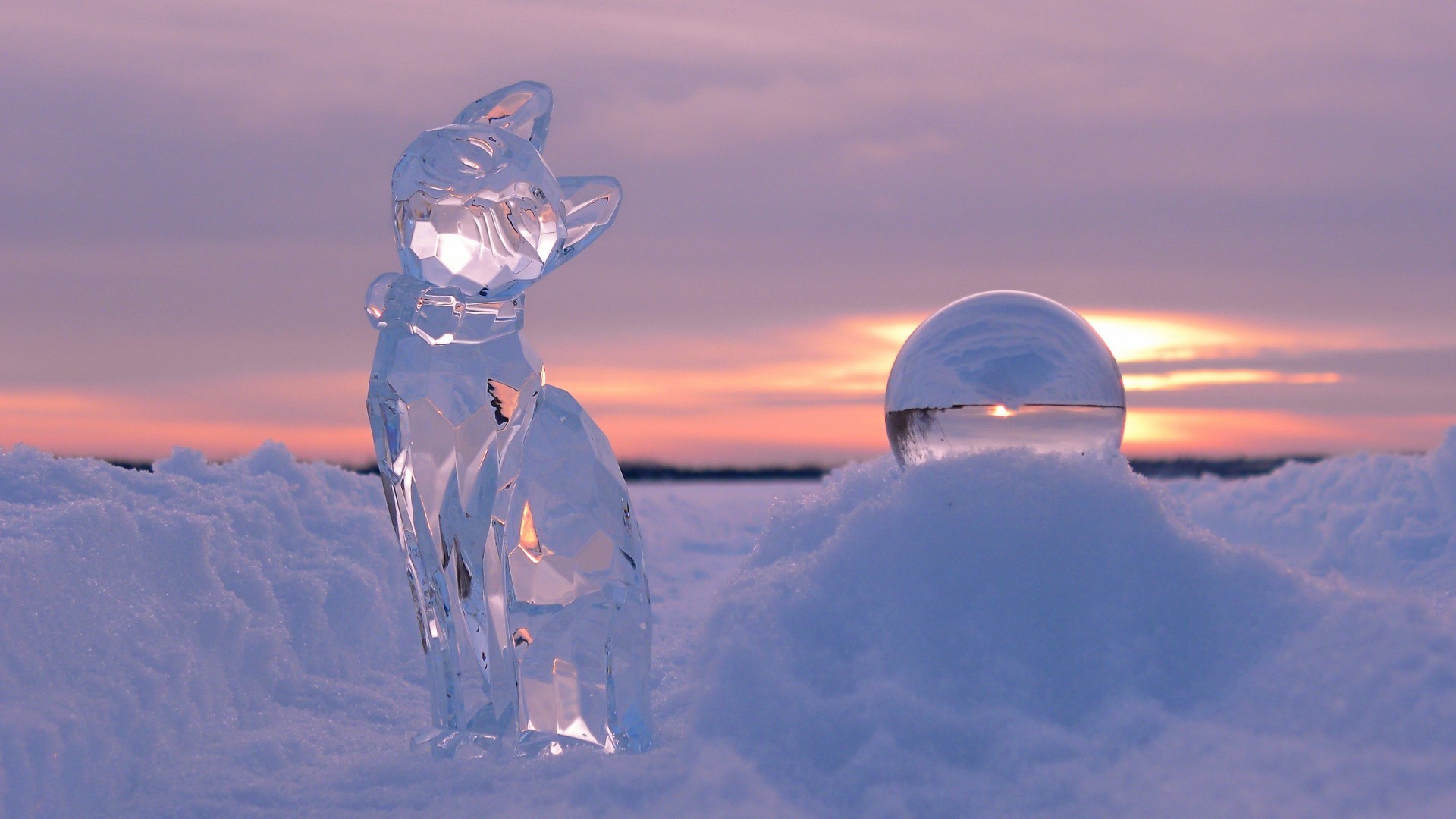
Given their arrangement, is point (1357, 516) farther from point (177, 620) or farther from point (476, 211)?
point (177, 620)

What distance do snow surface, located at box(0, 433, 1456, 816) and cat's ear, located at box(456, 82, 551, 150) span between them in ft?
6.83

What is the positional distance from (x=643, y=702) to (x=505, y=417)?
1.24 meters

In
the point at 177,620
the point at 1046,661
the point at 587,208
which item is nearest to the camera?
the point at 1046,661

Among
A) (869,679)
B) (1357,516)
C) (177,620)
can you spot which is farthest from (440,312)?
(1357,516)

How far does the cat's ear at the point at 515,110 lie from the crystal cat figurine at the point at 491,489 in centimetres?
28

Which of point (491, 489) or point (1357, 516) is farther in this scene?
point (1357, 516)

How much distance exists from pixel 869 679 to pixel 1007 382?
1.34 m

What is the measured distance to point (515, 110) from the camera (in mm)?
4992

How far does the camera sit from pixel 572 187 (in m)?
4.93

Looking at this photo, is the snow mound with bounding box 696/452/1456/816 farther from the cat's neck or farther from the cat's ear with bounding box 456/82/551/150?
the cat's ear with bounding box 456/82/551/150

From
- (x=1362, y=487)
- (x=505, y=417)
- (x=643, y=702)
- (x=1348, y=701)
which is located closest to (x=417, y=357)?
(x=505, y=417)

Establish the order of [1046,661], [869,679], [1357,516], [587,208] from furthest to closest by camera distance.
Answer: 1. [1357,516]
2. [587,208]
3. [1046,661]
4. [869,679]

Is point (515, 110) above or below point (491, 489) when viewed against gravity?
above

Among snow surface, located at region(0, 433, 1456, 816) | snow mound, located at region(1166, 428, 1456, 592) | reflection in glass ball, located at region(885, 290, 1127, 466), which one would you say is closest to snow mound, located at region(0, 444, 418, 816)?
snow surface, located at region(0, 433, 1456, 816)
